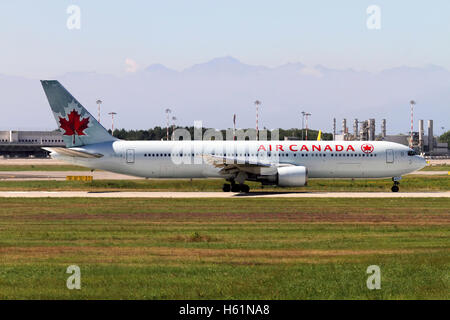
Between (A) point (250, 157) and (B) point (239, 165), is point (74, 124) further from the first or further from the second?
(A) point (250, 157)

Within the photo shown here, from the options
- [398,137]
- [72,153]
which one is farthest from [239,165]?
[398,137]

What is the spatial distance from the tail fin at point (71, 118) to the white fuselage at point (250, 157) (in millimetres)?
885

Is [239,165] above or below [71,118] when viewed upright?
below

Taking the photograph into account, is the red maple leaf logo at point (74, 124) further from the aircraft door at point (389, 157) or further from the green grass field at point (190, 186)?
the aircraft door at point (389, 157)

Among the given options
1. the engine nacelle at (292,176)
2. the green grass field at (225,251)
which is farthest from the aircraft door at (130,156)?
the green grass field at (225,251)

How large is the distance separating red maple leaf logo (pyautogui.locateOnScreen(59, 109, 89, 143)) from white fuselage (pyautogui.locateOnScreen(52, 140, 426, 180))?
148cm

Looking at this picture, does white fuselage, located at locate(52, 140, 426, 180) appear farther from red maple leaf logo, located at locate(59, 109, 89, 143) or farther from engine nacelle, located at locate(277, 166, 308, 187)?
engine nacelle, located at locate(277, 166, 308, 187)

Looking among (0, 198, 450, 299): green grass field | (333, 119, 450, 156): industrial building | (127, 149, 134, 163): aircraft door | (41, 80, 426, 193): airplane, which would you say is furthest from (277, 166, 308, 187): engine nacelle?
(333, 119, 450, 156): industrial building

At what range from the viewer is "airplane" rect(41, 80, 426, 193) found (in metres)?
49.7

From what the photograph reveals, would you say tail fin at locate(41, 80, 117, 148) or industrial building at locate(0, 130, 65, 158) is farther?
industrial building at locate(0, 130, 65, 158)

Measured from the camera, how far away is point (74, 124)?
164 feet

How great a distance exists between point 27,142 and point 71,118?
135m

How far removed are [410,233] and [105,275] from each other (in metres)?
14.0

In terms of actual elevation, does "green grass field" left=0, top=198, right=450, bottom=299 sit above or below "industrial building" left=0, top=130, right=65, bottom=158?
below
